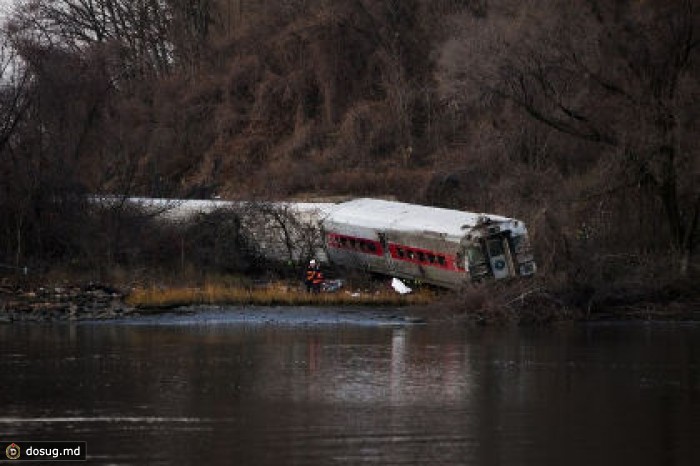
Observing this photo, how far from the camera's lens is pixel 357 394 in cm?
2475

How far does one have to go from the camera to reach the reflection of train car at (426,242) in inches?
1656

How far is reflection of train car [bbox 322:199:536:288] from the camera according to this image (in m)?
42.1

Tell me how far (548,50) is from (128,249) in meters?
17.1

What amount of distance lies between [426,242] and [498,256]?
283cm

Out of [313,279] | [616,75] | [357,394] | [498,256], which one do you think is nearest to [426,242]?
[498,256]

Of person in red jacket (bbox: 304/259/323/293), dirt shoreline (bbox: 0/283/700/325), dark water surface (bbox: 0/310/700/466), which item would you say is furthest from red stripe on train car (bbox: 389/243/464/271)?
dark water surface (bbox: 0/310/700/466)

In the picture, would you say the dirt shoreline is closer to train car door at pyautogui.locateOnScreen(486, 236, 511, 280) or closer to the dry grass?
the dry grass

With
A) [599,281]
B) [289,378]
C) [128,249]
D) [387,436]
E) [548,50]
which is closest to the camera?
[387,436]

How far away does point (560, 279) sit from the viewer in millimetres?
40406

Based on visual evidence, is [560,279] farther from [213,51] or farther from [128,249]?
[213,51]

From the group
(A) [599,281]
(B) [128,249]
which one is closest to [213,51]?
(B) [128,249]

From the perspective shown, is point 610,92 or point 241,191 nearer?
point 610,92

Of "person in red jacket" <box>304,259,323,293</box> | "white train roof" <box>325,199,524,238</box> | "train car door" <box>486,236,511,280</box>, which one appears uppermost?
"white train roof" <box>325,199,524,238</box>

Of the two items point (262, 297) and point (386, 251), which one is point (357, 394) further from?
point (386, 251)
